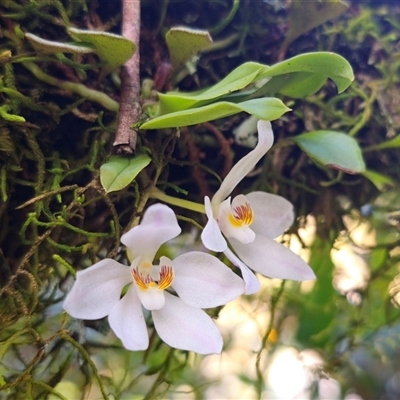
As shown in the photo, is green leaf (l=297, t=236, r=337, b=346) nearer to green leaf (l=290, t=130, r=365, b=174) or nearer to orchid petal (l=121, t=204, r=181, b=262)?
green leaf (l=290, t=130, r=365, b=174)

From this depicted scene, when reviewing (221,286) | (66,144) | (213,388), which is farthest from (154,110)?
(213,388)

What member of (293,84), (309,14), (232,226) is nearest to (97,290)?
(232,226)

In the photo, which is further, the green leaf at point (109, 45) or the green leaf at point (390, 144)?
the green leaf at point (390, 144)

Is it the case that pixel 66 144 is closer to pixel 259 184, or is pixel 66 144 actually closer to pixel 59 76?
pixel 59 76

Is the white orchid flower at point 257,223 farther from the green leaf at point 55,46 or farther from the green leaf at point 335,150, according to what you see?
the green leaf at point 55,46

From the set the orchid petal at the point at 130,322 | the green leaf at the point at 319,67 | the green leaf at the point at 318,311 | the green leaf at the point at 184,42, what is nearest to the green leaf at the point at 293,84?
the green leaf at the point at 319,67

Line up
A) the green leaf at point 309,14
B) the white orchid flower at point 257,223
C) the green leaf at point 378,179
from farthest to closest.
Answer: the green leaf at point 378,179 < the green leaf at point 309,14 < the white orchid flower at point 257,223

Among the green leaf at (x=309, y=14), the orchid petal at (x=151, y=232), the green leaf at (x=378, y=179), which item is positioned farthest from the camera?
the green leaf at (x=378, y=179)
